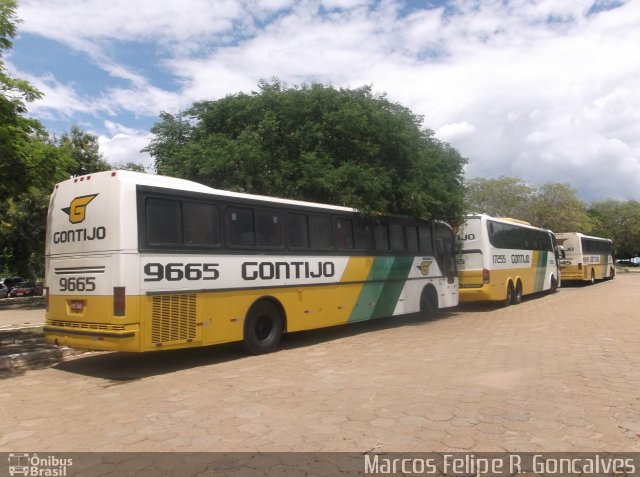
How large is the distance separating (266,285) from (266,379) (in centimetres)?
248

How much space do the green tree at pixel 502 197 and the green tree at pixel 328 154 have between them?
3240cm

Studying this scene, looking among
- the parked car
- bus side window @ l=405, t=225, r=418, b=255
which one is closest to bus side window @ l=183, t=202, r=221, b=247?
bus side window @ l=405, t=225, r=418, b=255

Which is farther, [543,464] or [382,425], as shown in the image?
[382,425]

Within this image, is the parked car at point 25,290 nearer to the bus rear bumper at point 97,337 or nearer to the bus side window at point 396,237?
the bus side window at point 396,237

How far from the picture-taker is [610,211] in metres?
69.1

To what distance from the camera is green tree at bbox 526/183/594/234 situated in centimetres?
4697

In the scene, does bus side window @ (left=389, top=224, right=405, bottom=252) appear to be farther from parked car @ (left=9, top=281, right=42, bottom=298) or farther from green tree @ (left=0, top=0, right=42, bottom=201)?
parked car @ (left=9, top=281, right=42, bottom=298)

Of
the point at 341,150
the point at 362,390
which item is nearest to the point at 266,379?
the point at 362,390

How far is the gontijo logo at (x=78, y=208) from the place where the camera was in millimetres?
8117

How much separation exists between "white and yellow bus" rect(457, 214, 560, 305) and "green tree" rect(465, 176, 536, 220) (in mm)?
25278

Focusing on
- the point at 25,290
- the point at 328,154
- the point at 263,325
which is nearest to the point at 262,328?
the point at 263,325

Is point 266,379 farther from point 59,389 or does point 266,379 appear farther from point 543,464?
point 543,464

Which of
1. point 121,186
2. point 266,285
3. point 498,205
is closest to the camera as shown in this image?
point 121,186

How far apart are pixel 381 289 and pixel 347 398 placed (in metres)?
6.58
